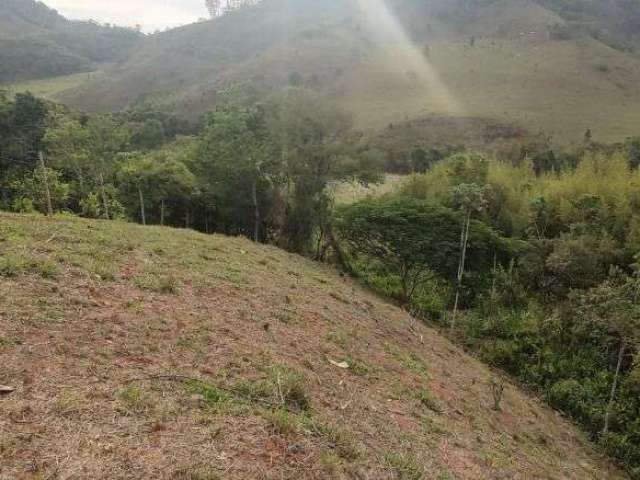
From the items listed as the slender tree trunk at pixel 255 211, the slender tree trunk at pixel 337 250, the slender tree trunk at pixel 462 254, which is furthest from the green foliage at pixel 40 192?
the slender tree trunk at pixel 462 254

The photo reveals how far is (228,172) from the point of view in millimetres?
19250

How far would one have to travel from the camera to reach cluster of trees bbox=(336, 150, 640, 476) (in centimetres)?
1188

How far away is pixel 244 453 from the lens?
427 cm

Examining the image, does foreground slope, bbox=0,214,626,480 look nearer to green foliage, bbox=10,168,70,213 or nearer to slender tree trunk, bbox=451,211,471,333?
slender tree trunk, bbox=451,211,471,333

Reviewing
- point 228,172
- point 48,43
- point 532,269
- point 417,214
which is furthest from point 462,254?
point 48,43

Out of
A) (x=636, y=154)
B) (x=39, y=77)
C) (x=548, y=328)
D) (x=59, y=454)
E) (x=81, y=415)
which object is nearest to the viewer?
(x=59, y=454)

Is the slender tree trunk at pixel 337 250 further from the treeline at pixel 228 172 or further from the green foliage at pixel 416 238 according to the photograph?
the green foliage at pixel 416 238

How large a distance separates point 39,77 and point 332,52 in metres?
55.9

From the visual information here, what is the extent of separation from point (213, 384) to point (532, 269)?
13.7 meters

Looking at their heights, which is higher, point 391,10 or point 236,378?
point 391,10

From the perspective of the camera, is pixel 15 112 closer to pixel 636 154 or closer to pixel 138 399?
pixel 138 399

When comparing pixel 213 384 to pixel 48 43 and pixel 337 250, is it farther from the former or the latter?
pixel 48 43

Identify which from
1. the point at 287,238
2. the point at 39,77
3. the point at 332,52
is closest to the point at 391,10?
the point at 332,52

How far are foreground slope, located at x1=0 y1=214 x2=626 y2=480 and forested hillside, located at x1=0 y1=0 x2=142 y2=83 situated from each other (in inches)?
3612
